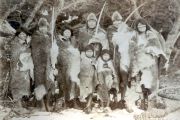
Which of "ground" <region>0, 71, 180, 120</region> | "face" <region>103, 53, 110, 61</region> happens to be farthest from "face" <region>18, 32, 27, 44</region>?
"face" <region>103, 53, 110, 61</region>

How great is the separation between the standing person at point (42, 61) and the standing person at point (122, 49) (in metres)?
0.55

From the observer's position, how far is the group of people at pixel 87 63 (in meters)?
3.10

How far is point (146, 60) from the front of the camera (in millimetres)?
3158

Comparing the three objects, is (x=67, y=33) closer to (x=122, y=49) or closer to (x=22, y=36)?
(x=22, y=36)

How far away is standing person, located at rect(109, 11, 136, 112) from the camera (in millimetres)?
3129

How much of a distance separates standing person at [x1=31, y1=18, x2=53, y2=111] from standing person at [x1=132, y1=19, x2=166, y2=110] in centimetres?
74

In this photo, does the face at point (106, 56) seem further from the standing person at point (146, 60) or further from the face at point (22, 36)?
the face at point (22, 36)

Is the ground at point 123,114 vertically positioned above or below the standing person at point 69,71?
below

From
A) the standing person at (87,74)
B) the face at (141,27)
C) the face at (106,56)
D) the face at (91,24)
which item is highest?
the face at (91,24)

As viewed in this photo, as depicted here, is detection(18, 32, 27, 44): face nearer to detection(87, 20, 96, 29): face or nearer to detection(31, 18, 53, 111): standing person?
detection(31, 18, 53, 111): standing person

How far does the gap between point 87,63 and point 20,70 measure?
57 centimetres

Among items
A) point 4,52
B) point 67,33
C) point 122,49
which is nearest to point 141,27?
point 122,49

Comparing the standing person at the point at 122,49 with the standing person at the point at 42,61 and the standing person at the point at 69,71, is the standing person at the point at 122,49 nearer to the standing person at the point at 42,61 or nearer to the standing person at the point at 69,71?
the standing person at the point at 69,71

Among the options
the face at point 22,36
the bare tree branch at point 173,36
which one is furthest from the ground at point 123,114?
the face at point 22,36
